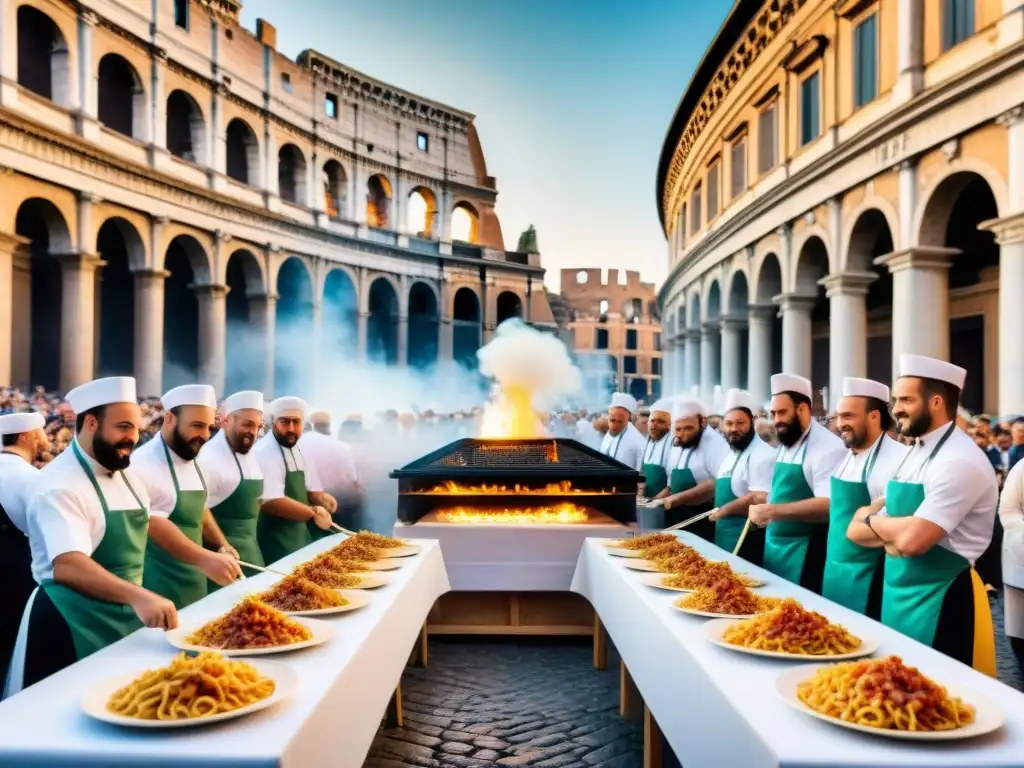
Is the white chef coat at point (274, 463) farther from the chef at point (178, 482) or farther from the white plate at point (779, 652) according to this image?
the white plate at point (779, 652)

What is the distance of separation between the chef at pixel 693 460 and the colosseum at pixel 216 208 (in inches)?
579

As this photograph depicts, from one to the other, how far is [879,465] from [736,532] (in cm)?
174

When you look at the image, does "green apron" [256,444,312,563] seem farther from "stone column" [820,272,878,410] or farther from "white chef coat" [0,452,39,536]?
"stone column" [820,272,878,410]

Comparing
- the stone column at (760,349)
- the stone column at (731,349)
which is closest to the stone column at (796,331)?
the stone column at (760,349)

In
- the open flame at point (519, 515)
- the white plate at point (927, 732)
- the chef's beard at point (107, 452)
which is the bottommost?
the open flame at point (519, 515)

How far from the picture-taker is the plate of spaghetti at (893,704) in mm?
2260

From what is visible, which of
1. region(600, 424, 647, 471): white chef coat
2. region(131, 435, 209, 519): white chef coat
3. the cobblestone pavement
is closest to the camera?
region(131, 435, 209, 519): white chef coat

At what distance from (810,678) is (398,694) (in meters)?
2.92

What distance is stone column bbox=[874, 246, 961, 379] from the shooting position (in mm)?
12820

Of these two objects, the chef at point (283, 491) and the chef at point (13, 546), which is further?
the chef at point (283, 491)

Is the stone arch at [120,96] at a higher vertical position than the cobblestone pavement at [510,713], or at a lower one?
higher

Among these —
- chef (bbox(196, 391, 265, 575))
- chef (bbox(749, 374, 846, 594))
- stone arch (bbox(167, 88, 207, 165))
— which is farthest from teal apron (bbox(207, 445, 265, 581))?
stone arch (bbox(167, 88, 207, 165))

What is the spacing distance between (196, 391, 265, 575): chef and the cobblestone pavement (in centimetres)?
142

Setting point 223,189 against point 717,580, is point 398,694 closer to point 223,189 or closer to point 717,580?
point 717,580
